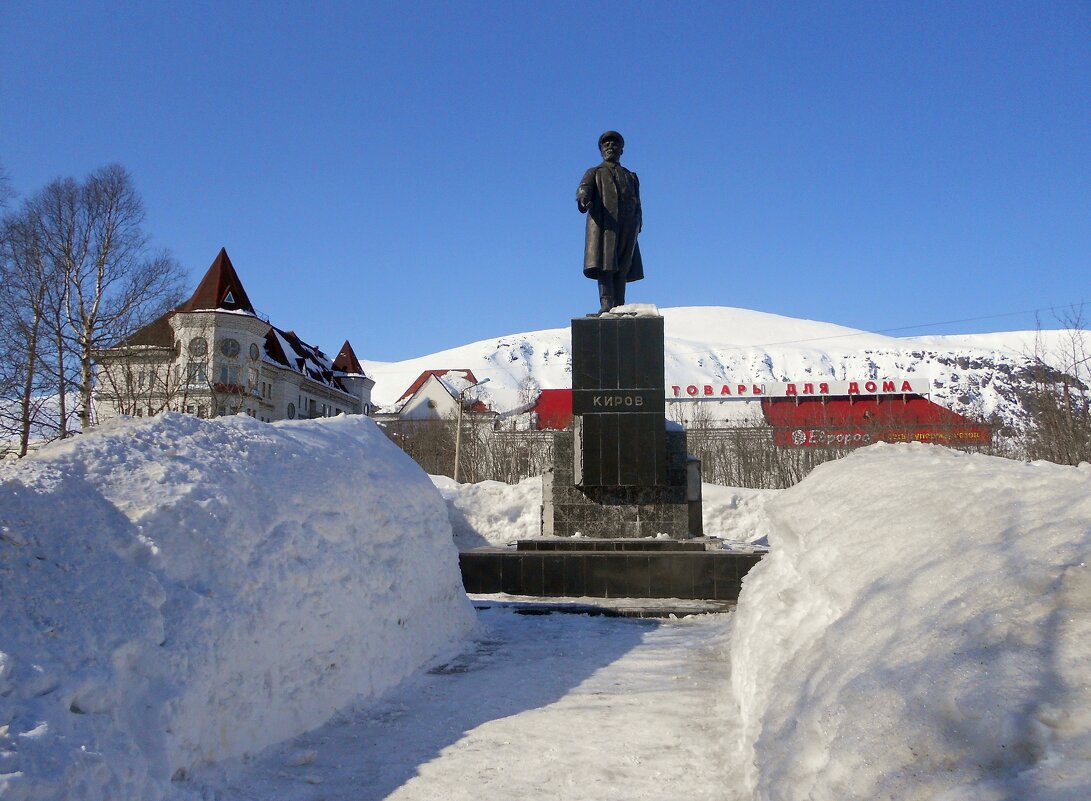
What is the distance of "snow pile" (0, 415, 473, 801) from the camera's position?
292cm

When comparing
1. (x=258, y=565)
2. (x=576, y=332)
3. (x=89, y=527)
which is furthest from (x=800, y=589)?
(x=576, y=332)

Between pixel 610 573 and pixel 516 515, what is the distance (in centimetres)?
670

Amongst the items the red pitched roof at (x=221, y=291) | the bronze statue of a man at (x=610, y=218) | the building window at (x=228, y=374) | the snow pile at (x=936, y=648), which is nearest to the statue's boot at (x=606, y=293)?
the bronze statue of a man at (x=610, y=218)

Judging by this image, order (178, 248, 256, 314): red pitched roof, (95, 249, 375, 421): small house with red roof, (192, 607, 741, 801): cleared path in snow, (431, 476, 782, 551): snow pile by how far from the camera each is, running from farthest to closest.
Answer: (178, 248, 256, 314): red pitched roof, (95, 249, 375, 421): small house with red roof, (431, 476, 782, 551): snow pile, (192, 607, 741, 801): cleared path in snow

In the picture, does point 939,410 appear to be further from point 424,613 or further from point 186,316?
point 424,613

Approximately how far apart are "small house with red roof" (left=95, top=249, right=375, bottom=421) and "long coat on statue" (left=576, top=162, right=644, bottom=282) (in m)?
11.9

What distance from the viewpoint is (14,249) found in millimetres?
19641

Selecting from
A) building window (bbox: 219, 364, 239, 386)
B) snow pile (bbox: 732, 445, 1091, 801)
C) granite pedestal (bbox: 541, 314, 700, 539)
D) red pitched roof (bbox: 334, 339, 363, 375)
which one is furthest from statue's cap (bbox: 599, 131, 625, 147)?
red pitched roof (bbox: 334, 339, 363, 375)

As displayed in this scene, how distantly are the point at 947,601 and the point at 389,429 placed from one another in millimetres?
42259

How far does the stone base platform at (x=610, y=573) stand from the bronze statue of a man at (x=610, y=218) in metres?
4.06

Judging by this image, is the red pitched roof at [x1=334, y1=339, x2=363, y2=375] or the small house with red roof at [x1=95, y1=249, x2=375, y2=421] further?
the red pitched roof at [x1=334, y1=339, x2=363, y2=375]

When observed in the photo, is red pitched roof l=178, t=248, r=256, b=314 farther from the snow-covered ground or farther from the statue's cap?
the snow-covered ground

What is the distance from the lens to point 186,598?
3.81 metres

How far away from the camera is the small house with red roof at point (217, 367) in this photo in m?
23.1
